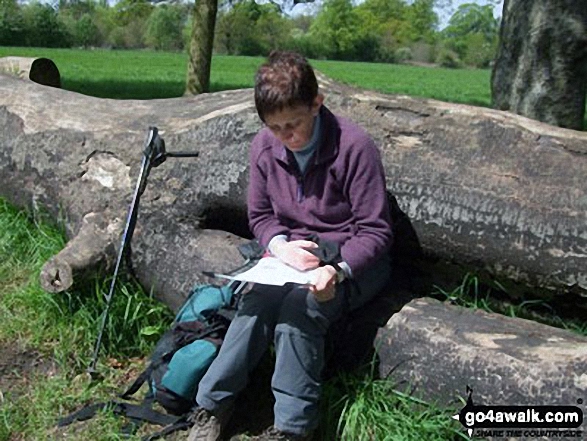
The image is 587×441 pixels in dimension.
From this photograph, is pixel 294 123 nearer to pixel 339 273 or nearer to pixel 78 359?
pixel 339 273

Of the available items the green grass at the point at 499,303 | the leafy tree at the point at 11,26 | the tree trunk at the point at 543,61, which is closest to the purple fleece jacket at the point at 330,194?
the green grass at the point at 499,303

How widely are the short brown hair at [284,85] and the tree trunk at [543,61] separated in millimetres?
2769

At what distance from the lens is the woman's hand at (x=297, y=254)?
3154 millimetres

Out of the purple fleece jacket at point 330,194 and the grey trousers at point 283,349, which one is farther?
the purple fleece jacket at point 330,194

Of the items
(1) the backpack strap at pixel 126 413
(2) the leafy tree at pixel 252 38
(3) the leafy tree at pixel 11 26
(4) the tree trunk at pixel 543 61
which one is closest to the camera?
(1) the backpack strap at pixel 126 413

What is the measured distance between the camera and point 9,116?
5176 mm

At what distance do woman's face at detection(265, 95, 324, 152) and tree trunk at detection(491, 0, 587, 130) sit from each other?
2.71 m

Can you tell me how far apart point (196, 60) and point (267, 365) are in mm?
11009

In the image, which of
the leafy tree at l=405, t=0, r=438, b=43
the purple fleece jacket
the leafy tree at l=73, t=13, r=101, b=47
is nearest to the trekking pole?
the purple fleece jacket

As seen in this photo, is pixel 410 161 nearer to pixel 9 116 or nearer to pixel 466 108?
pixel 466 108

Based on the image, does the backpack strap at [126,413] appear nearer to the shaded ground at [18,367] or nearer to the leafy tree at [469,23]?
the shaded ground at [18,367]
